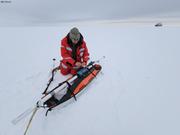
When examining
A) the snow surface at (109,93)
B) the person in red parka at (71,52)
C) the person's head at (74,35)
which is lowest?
the snow surface at (109,93)

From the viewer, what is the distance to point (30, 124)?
6.03 ft

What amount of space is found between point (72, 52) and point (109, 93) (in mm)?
803

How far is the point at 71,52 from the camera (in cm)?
270

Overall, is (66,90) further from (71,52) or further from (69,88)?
(71,52)

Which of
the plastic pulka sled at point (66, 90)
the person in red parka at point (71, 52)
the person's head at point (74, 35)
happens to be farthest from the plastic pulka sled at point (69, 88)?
the person's head at point (74, 35)

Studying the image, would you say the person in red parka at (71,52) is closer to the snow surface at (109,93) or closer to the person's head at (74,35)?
the person's head at (74,35)

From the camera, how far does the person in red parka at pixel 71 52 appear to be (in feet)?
8.59

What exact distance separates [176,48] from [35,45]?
285cm

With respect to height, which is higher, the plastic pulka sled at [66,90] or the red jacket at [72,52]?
the red jacket at [72,52]

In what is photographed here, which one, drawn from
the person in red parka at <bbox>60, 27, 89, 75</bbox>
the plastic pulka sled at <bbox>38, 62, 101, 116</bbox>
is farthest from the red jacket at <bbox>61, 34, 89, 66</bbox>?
the plastic pulka sled at <bbox>38, 62, 101, 116</bbox>

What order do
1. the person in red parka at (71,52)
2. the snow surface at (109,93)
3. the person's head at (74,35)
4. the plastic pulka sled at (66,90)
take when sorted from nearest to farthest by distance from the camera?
the snow surface at (109,93), the plastic pulka sled at (66,90), the person's head at (74,35), the person in red parka at (71,52)

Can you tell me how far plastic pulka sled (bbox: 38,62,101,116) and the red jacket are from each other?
0.19m

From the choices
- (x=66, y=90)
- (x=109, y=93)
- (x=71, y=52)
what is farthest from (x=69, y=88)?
(x=71, y=52)

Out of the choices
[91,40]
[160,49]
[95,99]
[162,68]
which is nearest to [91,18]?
[91,40]
